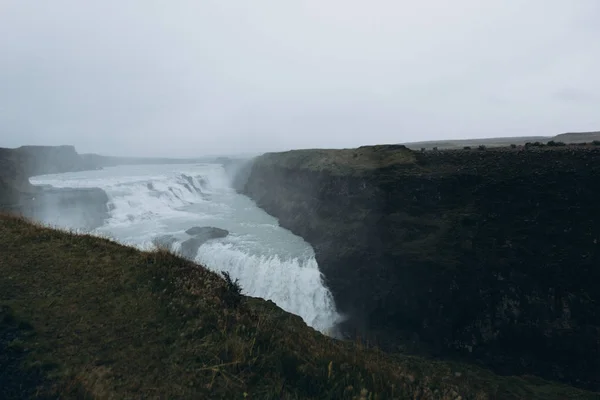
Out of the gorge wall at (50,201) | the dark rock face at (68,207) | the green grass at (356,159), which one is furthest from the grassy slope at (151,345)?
the dark rock face at (68,207)

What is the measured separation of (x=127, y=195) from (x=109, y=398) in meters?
50.7

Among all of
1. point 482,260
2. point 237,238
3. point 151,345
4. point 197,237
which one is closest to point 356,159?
point 237,238

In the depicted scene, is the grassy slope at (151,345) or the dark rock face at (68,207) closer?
the grassy slope at (151,345)

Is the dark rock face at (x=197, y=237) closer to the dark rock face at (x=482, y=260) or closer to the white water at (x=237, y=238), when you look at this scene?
the white water at (x=237, y=238)

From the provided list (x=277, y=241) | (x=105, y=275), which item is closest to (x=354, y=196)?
(x=277, y=241)

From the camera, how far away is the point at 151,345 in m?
5.33

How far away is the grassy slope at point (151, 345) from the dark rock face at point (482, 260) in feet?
41.7

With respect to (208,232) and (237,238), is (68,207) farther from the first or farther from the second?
(237,238)

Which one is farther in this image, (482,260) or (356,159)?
(356,159)

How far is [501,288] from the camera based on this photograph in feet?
62.1

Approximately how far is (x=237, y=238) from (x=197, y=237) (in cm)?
429

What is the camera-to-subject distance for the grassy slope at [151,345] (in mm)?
4461

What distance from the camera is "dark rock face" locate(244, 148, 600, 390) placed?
16.9m

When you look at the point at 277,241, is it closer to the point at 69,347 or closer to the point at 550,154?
the point at 550,154
